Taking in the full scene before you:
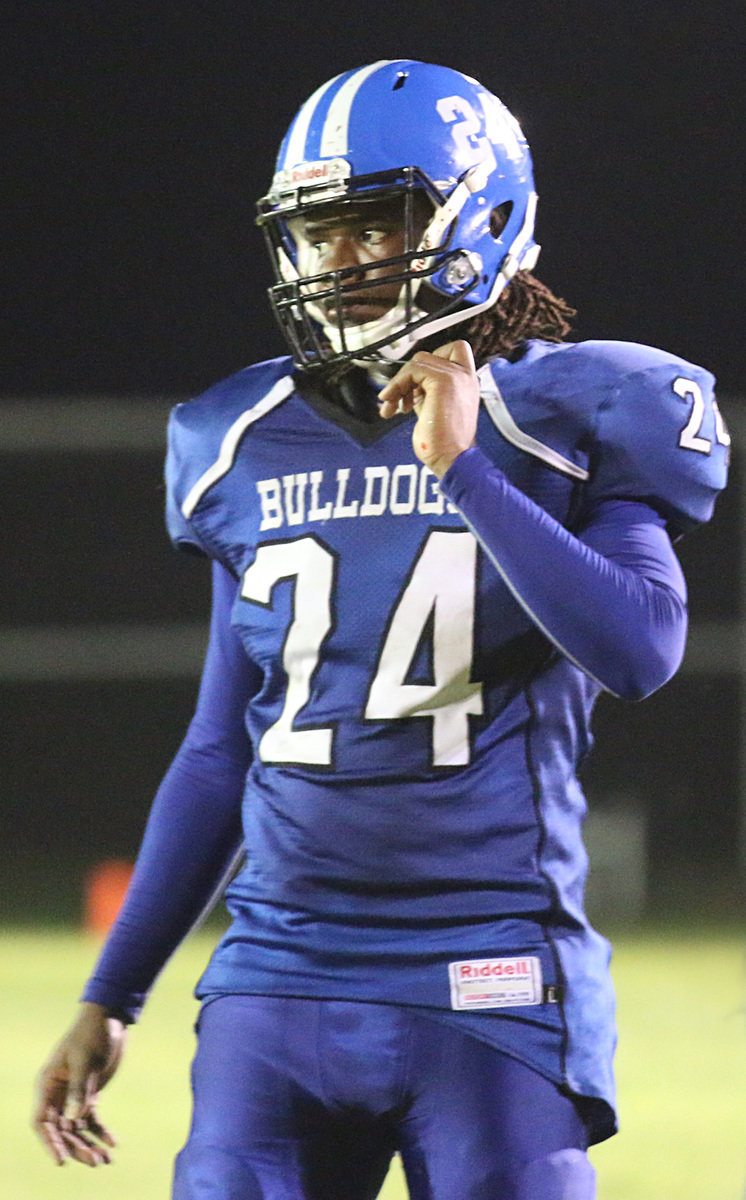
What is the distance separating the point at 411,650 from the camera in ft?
4.03

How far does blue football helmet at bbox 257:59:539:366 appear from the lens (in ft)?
4.27

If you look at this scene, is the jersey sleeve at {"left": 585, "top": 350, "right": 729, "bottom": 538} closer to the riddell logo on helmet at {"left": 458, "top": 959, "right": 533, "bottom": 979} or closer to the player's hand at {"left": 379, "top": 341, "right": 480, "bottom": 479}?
the player's hand at {"left": 379, "top": 341, "right": 480, "bottom": 479}

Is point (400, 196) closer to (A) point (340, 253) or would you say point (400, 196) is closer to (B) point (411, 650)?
(A) point (340, 253)

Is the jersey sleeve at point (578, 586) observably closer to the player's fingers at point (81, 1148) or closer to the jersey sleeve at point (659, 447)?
the jersey sleeve at point (659, 447)

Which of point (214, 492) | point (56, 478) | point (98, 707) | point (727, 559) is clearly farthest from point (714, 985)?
point (214, 492)

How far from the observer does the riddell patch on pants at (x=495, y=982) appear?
1165mm

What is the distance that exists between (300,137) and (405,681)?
45 centimetres

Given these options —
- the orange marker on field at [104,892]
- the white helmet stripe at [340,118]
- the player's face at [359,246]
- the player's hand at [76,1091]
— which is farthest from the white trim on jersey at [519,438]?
the orange marker on field at [104,892]

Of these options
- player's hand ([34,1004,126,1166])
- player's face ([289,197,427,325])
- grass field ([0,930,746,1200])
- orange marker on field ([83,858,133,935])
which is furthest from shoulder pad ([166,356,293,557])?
orange marker on field ([83,858,133,935])

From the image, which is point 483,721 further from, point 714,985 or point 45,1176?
point 714,985

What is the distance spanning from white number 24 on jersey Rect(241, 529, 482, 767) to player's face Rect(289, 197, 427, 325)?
0.59 feet

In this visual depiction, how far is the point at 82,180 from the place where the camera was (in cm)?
595

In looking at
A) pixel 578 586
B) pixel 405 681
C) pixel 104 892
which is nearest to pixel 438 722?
pixel 405 681

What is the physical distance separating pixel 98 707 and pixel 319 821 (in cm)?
497
